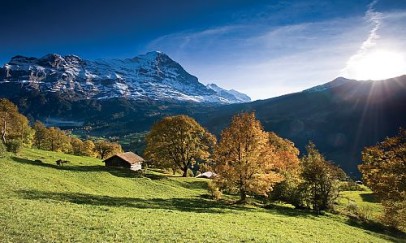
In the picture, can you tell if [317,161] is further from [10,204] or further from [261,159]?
[10,204]

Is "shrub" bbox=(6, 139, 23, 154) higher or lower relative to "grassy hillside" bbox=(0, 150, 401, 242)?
higher

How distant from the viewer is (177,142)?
94188 millimetres

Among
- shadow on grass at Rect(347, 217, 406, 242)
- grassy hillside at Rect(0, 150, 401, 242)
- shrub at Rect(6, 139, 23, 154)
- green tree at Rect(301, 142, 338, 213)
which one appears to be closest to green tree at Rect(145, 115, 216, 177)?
shrub at Rect(6, 139, 23, 154)

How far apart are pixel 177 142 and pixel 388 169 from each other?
59766 mm

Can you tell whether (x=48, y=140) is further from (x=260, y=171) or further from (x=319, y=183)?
(x=319, y=183)

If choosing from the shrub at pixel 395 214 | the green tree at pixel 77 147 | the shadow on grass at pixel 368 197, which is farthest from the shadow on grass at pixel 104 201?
the green tree at pixel 77 147

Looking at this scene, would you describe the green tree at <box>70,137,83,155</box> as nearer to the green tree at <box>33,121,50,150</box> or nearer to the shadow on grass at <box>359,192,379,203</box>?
the green tree at <box>33,121,50,150</box>

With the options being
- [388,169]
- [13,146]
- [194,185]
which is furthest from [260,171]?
[13,146]

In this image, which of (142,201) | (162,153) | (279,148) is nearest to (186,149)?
(162,153)

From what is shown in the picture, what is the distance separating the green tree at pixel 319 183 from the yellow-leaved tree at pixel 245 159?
23.9 ft

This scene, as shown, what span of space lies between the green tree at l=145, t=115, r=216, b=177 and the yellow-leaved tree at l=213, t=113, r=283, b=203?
35.3 metres

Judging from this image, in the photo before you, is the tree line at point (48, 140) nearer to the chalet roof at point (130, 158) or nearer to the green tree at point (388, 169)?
the chalet roof at point (130, 158)

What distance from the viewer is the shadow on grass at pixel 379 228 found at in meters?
49.4

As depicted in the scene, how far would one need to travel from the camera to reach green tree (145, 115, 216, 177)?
3666 inches
